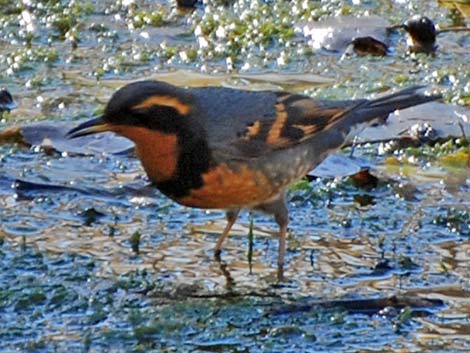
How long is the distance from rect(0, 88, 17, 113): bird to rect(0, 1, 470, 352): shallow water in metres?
0.07

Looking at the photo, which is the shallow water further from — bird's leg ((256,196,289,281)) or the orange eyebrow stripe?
the orange eyebrow stripe

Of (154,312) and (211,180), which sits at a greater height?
(211,180)

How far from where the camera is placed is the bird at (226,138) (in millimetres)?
6504

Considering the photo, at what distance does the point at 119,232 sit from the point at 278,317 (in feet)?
4.37

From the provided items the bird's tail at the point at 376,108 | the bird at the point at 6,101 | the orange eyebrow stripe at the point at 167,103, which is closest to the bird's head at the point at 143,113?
the orange eyebrow stripe at the point at 167,103

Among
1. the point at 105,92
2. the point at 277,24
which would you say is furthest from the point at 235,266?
the point at 277,24

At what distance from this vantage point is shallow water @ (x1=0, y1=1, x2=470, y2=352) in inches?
240

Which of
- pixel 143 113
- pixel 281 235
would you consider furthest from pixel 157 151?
pixel 281 235

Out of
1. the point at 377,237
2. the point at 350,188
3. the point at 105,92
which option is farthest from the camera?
the point at 105,92

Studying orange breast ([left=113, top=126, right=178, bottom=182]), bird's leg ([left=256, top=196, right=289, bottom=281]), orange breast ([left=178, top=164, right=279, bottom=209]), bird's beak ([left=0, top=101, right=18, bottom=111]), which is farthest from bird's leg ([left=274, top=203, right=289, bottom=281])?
bird's beak ([left=0, top=101, right=18, bottom=111])

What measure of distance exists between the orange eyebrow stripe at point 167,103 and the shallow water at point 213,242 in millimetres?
730

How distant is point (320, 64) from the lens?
9.97 meters

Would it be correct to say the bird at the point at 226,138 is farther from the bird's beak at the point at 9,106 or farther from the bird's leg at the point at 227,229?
the bird's beak at the point at 9,106

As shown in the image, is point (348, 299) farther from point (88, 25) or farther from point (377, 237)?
point (88, 25)
